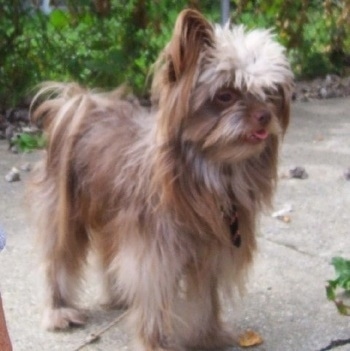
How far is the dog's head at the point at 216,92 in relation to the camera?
4031 mm

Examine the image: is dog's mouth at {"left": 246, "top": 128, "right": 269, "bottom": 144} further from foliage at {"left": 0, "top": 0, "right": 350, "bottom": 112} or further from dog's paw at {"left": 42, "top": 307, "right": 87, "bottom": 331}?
foliage at {"left": 0, "top": 0, "right": 350, "bottom": 112}

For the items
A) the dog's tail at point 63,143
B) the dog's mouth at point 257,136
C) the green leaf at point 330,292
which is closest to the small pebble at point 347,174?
the green leaf at point 330,292

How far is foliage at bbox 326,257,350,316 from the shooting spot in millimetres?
4875

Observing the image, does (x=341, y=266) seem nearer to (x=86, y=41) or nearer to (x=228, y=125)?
(x=228, y=125)

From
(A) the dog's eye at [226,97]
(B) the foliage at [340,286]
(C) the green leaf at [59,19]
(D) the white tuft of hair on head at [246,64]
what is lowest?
(B) the foliage at [340,286]

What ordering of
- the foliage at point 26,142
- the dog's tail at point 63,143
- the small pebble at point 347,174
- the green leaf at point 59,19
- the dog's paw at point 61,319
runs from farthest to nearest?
the green leaf at point 59,19
the foliage at point 26,142
the small pebble at point 347,174
the dog's paw at point 61,319
the dog's tail at point 63,143

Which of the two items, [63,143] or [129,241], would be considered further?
[63,143]

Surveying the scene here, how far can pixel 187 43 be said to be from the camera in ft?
13.2

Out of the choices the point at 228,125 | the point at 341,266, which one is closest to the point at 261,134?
the point at 228,125

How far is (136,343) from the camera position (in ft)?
14.8

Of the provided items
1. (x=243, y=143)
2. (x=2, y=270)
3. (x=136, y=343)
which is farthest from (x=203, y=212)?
(x=2, y=270)

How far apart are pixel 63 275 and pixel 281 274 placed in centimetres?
112

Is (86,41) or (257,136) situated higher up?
(257,136)

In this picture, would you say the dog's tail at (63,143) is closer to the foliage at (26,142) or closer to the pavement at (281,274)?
the pavement at (281,274)
